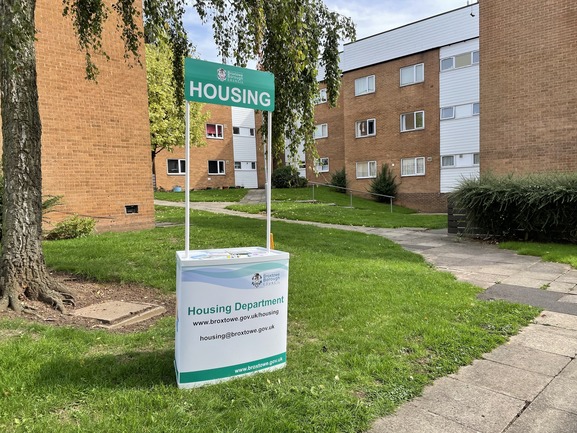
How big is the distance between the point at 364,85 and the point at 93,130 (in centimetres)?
2175

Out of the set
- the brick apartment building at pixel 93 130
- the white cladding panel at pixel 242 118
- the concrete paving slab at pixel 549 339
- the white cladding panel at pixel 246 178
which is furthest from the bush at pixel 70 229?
the white cladding panel at pixel 242 118

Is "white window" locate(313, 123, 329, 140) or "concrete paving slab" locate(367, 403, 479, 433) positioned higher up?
"white window" locate(313, 123, 329, 140)

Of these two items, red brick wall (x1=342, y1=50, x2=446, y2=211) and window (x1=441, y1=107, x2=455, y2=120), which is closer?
window (x1=441, y1=107, x2=455, y2=120)

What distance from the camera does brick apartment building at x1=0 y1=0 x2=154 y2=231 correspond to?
383 inches

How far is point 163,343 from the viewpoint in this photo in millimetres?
4105

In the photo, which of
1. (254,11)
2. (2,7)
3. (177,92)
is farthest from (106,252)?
(254,11)

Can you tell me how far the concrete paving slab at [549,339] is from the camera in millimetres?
4113

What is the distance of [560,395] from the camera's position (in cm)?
323

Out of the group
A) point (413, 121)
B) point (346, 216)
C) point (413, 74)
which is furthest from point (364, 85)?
point (346, 216)

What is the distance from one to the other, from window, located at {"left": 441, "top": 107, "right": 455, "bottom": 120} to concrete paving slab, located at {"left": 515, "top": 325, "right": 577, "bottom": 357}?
2231cm

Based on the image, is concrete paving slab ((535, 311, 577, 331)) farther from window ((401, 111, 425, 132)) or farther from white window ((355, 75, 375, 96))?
white window ((355, 75, 375, 96))

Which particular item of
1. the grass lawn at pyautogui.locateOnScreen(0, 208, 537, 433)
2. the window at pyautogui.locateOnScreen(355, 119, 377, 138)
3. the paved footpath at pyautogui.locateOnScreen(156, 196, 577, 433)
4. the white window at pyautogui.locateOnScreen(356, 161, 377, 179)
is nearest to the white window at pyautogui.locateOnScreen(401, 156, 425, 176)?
the white window at pyautogui.locateOnScreen(356, 161, 377, 179)

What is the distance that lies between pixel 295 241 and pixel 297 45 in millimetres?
5765

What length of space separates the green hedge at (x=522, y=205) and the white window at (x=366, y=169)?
55.2ft
